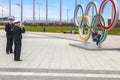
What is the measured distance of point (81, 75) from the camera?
1116cm

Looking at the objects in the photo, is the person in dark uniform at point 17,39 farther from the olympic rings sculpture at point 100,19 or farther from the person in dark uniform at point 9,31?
the olympic rings sculpture at point 100,19

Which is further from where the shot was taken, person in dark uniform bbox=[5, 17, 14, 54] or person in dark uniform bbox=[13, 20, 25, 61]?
person in dark uniform bbox=[5, 17, 14, 54]

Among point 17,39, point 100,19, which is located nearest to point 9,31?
point 17,39

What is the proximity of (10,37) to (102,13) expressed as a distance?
660cm

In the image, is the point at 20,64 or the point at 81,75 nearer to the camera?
the point at 81,75

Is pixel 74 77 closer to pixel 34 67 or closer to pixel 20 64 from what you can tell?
pixel 34 67

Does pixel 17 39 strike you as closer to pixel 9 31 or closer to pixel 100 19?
pixel 9 31

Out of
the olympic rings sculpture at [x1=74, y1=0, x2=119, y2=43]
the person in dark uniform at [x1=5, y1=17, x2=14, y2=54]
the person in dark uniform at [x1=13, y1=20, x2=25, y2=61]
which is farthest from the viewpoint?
the olympic rings sculpture at [x1=74, y1=0, x2=119, y2=43]

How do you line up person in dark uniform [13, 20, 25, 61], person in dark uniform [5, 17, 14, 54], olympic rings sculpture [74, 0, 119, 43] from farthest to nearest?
olympic rings sculpture [74, 0, 119, 43], person in dark uniform [5, 17, 14, 54], person in dark uniform [13, 20, 25, 61]

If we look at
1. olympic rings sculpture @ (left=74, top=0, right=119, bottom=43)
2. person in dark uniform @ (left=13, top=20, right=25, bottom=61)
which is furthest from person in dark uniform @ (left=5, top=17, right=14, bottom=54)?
olympic rings sculpture @ (left=74, top=0, right=119, bottom=43)

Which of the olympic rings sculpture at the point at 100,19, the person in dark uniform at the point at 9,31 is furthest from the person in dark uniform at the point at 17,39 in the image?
the olympic rings sculpture at the point at 100,19

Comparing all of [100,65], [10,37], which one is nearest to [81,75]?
[100,65]

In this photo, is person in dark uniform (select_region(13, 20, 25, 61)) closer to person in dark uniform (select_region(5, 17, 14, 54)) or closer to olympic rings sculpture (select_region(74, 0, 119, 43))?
person in dark uniform (select_region(5, 17, 14, 54))

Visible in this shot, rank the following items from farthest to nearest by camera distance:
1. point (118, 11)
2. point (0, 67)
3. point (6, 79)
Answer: point (118, 11)
point (0, 67)
point (6, 79)
